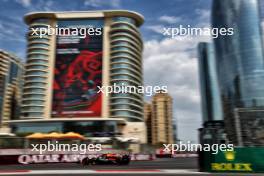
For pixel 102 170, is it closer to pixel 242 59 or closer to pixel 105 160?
pixel 105 160

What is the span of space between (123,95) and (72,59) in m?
24.4

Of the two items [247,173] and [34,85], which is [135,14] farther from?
[247,173]

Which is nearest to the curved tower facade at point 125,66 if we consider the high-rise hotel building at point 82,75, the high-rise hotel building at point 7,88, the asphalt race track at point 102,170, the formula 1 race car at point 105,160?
the high-rise hotel building at point 82,75

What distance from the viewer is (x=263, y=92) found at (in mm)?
157875

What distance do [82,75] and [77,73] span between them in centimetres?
208

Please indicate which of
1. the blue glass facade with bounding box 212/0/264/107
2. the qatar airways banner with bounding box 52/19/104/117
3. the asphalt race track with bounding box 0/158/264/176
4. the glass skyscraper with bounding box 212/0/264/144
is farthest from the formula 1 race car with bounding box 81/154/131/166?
the blue glass facade with bounding box 212/0/264/107

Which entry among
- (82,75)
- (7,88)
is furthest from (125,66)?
(7,88)

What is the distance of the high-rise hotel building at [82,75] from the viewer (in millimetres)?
113006

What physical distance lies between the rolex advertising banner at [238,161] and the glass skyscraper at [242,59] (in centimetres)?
13853

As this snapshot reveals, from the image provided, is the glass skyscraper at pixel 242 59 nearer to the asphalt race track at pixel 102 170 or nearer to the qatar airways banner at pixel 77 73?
the qatar airways banner at pixel 77 73

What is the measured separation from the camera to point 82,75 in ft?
396

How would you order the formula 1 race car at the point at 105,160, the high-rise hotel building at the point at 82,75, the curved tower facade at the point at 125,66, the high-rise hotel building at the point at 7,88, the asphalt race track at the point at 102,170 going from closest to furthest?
the asphalt race track at the point at 102,170 → the formula 1 race car at the point at 105,160 → the high-rise hotel building at the point at 82,75 → the curved tower facade at the point at 125,66 → the high-rise hotel building at the point at 7,88

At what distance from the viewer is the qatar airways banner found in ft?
383

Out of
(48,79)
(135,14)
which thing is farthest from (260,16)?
(48,79)
